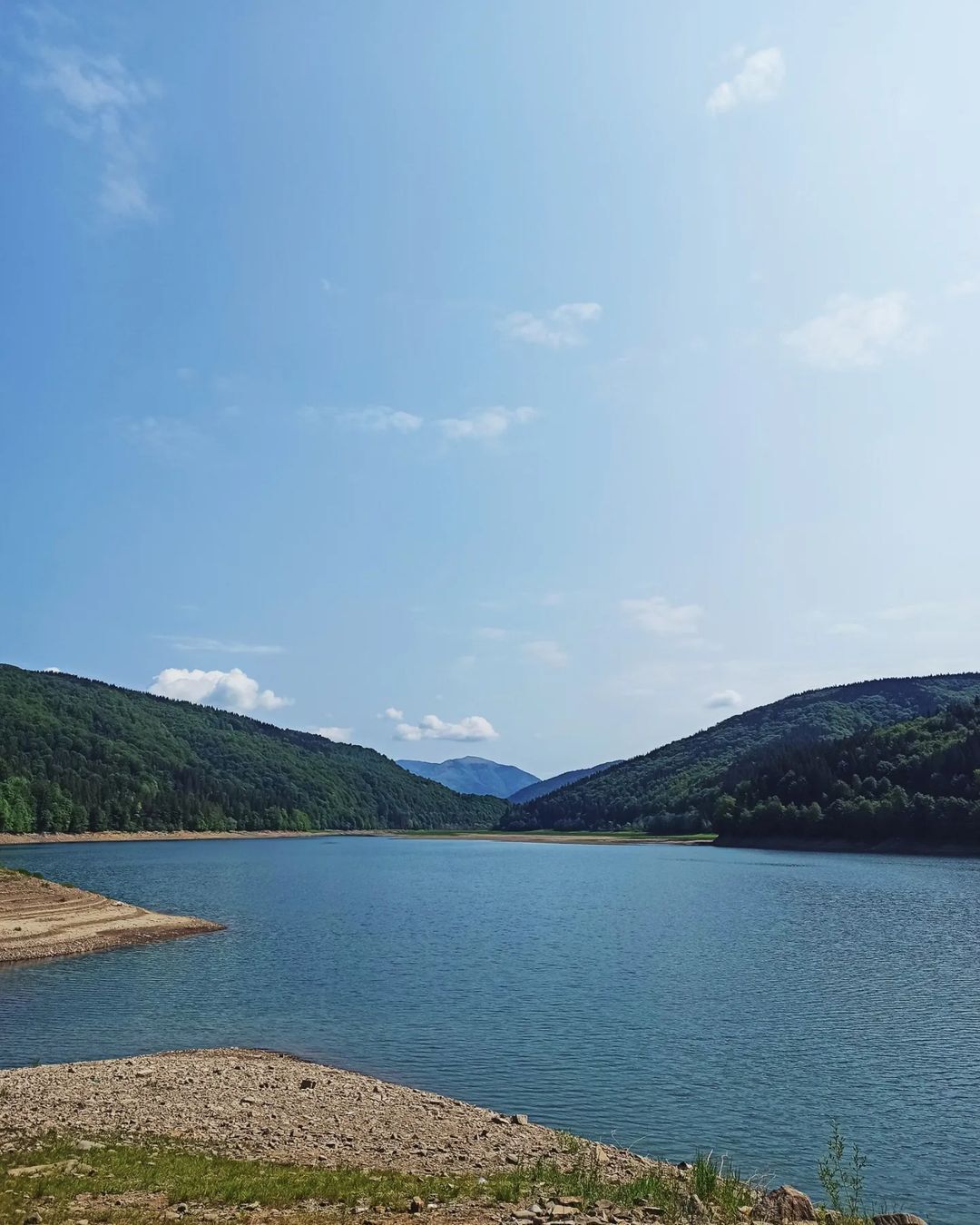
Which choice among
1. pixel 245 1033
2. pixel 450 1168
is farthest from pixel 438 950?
pixel 450 1168

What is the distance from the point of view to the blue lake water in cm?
2680

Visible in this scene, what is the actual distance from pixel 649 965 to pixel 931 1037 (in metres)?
18.5

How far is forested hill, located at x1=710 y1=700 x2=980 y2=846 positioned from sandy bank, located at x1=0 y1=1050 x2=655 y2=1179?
139m

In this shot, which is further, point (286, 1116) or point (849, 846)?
point (849, 846)

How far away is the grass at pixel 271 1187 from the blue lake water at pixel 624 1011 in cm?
678

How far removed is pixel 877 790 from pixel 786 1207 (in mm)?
160744

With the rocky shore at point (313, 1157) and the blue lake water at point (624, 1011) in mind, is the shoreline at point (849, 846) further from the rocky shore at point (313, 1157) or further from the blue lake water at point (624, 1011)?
the rocky shore at point (313, 1157)

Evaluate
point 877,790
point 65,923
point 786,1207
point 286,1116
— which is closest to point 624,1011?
point 286,1116

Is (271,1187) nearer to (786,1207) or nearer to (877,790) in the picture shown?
(786,1207)

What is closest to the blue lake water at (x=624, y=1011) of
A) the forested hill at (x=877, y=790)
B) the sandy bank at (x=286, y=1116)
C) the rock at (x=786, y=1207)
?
the sandy bank at (x=286, y=1116)

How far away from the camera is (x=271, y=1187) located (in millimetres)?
17016

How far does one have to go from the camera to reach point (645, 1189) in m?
17.4

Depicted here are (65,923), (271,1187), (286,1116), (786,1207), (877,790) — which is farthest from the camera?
(877,790)

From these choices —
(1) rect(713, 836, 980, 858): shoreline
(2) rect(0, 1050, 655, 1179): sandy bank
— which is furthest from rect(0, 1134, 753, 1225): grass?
(1) rect(713, 836, 980, 858): shoreline
